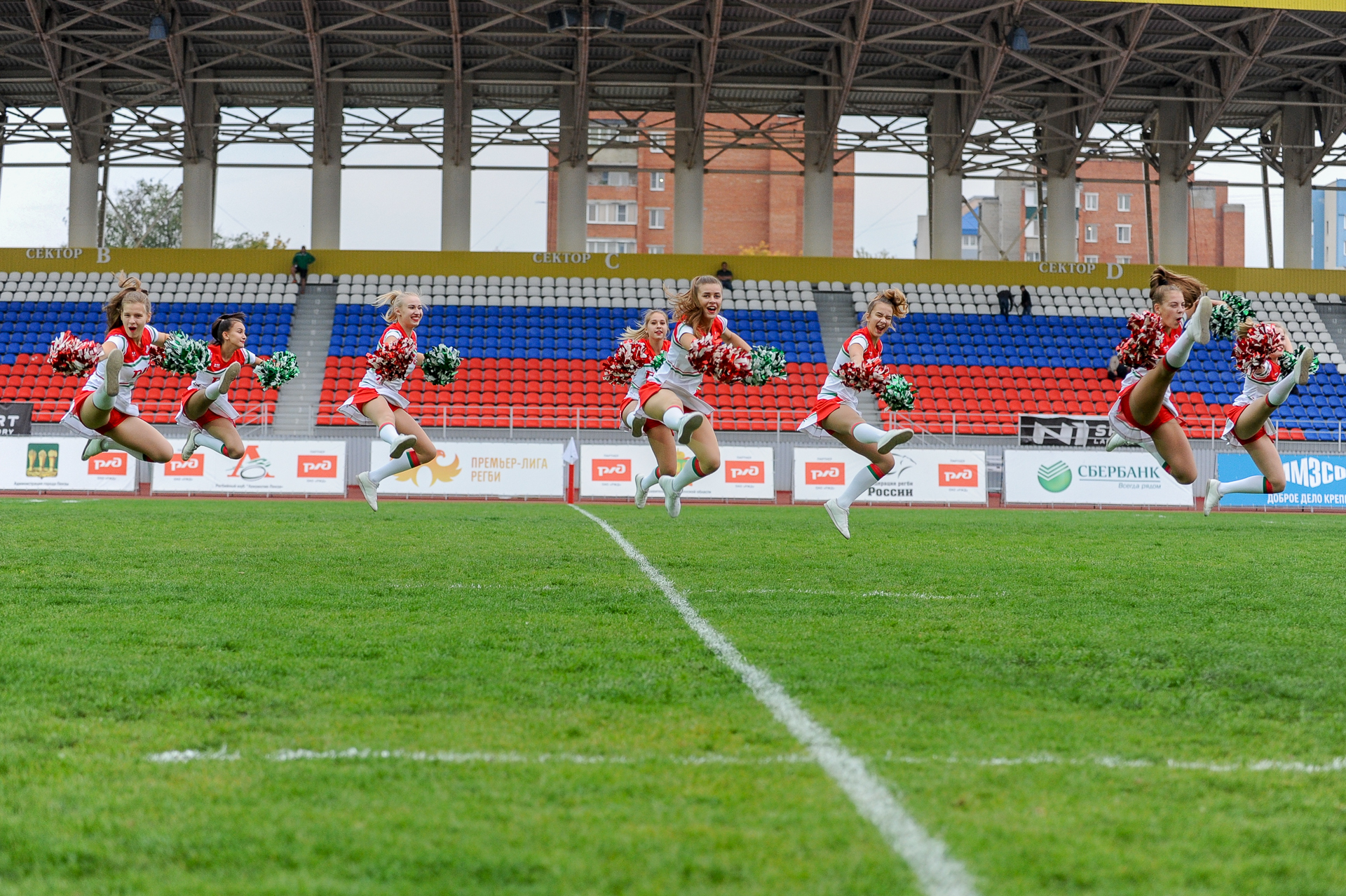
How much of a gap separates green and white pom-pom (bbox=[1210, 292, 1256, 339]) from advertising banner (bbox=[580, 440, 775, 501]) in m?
13.1

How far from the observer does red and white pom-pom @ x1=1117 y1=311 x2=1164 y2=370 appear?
8.90 meters

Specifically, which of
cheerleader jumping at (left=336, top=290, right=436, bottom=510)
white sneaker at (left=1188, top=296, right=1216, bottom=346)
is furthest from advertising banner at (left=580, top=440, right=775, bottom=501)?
white sneaker at (left=1188, top=296, right=1216, bottom=346)

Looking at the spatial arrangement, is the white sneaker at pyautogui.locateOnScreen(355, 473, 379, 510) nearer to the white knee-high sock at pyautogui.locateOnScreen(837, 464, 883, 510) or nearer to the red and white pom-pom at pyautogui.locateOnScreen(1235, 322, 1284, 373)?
the white knee-high sock at pyautogui.locateOnScreen(837, 464, 883, 510)

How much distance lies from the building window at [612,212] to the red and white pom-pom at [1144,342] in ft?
192

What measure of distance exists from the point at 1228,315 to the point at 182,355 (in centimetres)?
847

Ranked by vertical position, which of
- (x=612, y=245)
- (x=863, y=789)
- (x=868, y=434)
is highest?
(x=612, y=245)

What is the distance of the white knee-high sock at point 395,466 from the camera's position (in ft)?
33.0

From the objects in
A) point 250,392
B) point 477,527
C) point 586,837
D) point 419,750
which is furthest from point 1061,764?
point 250,392

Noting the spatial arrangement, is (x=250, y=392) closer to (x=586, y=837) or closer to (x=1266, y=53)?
(x=1266, y=53)

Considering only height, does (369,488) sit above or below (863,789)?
above

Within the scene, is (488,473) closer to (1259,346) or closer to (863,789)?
(1259,346)

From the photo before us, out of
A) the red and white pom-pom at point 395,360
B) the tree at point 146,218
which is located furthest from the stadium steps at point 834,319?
the tree at point 146,218

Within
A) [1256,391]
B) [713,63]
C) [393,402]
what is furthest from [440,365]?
[713,63]

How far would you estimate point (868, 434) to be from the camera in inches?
361
